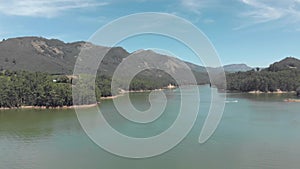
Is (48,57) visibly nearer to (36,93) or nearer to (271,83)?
(36,93)

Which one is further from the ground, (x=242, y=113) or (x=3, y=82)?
(x=3, y=82)

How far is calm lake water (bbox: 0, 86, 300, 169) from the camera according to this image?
1403 cm

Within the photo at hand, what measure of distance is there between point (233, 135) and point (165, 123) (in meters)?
5.86

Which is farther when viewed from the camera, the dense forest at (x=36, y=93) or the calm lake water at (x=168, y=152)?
the dense forest at (x=36, y=93)

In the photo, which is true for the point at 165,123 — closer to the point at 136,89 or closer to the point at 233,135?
the point at 233,135

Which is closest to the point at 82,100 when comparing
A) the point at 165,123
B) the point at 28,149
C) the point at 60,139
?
the point at 165,123

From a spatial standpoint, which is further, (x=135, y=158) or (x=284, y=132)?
(x=284, y=132)

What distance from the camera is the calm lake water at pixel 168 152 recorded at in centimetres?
1403

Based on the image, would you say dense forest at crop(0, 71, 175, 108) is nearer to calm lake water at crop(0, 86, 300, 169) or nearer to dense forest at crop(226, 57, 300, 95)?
calm lake water at crop(0, 86, 300, 169)

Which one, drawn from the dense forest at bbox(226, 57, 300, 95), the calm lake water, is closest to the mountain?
the dense forest at bbox(226, 57, 300, 95)

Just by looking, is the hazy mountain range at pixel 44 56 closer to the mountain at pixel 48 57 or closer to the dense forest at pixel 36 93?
the mountain at pixel 48 57

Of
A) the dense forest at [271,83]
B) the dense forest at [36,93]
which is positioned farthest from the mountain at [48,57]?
the dense forest at [36,93]

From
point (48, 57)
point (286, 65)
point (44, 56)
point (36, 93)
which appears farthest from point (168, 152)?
point (48, 57)

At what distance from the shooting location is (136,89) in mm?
70938
